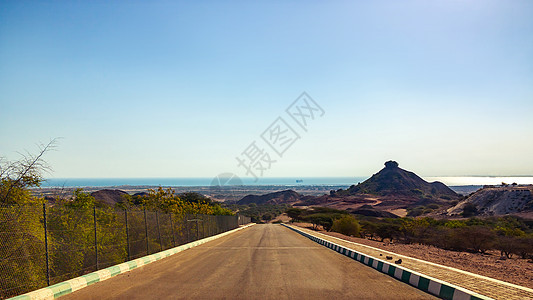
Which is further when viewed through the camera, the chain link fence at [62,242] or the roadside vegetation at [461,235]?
the roadside vegetation at [461,235]

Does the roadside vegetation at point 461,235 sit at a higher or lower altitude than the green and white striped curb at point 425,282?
lower

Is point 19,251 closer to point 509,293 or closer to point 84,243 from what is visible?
point 84,243

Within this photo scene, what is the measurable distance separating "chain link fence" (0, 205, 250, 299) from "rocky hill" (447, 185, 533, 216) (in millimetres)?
74268

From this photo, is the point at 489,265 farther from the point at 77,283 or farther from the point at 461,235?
the point at 77,283

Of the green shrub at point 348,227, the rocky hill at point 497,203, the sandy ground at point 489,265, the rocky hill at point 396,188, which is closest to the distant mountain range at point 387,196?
the rocky hill at point 396,188

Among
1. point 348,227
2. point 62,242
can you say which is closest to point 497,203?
point 348,227

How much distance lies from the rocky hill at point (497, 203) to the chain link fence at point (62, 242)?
74268 millimetres

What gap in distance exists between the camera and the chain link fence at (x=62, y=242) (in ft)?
31.1

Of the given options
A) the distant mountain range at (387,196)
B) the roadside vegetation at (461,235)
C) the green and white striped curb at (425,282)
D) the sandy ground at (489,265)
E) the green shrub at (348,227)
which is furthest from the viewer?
the distant mountain range at (387,196)

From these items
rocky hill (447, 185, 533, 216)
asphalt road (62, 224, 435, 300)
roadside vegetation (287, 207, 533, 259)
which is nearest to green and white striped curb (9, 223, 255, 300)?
asphalt road (62, 224, 435, 300)

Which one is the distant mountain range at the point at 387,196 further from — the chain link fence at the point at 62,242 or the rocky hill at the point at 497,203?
the chain link fence at the point at 62,242

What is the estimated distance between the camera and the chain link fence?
9.48 meters

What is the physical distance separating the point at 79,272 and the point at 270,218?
125 metres

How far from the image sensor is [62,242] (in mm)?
11953
